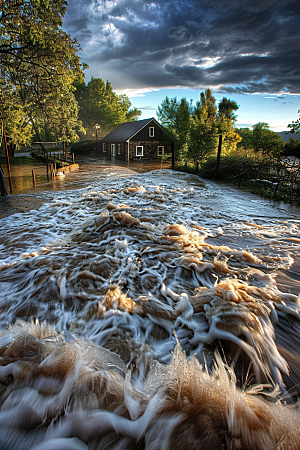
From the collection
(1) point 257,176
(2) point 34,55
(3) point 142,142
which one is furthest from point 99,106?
(1) point 257,176

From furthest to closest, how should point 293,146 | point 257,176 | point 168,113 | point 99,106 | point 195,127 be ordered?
point 99,106 < point 168,113 < point 195,127 < point 293,146 < point 257,176

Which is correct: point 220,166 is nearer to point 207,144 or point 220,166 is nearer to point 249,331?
point 207,144

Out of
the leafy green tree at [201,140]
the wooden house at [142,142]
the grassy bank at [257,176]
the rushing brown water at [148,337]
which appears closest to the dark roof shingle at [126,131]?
the wooden house at [142,142]

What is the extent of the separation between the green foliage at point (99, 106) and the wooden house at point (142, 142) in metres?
28.5

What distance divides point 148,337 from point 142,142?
40503 millimetres

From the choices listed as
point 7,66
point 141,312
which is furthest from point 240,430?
point 7,66

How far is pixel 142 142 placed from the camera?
40.6 metres

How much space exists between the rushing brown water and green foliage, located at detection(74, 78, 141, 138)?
67.9 meters

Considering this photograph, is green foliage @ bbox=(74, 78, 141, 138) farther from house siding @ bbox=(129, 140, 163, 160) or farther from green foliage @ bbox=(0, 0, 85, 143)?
green foliage @ bbox=(0, 0, 85, 143)

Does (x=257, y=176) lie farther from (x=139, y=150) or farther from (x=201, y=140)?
(x=139, y=150)

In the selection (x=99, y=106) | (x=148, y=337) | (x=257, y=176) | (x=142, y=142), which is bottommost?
(x=148, y=337)

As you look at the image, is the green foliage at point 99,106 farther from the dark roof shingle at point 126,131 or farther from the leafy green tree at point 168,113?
the leafy green tree at point 168,113

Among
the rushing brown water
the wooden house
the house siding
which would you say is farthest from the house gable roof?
the rushing brown water

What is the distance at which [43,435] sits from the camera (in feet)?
6.18
